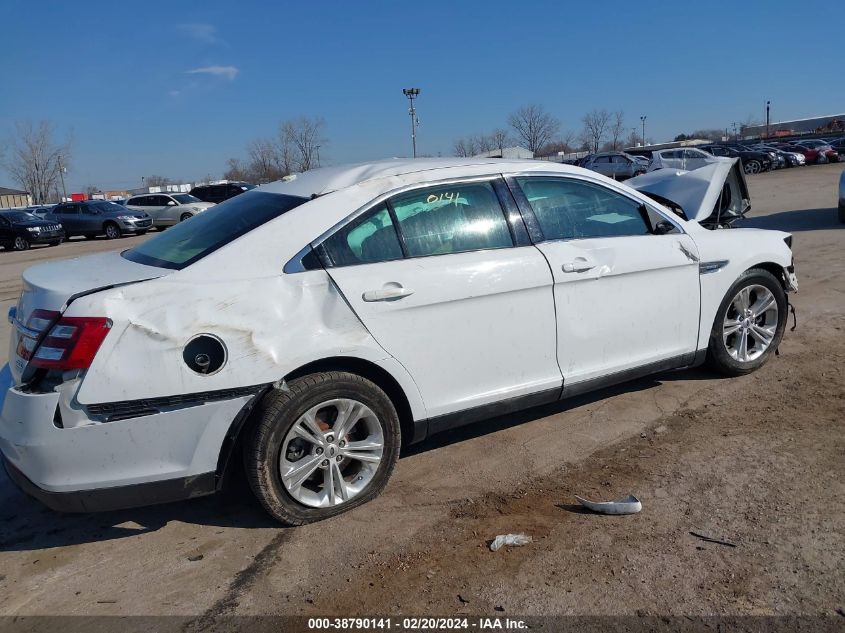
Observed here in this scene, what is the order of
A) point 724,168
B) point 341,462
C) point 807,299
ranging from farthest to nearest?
point 807,299 → point 724,168 → point 341,462

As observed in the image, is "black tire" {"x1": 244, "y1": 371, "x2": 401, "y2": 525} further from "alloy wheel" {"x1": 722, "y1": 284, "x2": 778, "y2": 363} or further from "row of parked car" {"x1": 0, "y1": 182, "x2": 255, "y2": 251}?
"row of parked car" {"x1": 0, "y1": 182, "x2": 255, "y2": 251}

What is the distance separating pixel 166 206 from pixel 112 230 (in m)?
3.35

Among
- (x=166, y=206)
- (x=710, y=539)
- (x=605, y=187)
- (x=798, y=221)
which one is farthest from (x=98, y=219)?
(x=710, y=539)

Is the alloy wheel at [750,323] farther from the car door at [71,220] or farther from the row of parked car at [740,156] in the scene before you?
the row of parked car at [740,156]

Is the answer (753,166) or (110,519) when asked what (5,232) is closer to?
(110,519)

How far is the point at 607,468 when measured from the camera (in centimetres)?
381

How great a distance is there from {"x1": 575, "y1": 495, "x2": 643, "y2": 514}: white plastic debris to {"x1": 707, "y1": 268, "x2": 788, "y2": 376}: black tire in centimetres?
180

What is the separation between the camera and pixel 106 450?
2.92 m

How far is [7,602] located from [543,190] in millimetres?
3387

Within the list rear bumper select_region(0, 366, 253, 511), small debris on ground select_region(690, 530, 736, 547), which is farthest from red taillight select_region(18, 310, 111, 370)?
small debris on ground select_region(690, 530, 736, 547)

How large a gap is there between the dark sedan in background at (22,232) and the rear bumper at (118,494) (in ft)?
83.8

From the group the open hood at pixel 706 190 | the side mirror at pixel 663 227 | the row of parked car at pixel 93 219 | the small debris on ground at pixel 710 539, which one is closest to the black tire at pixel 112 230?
the row of parked car at pixel 93 219

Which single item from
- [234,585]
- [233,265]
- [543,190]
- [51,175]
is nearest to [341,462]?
[234,585]

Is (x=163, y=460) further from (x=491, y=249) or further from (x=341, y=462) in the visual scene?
(x=491, y=249)
